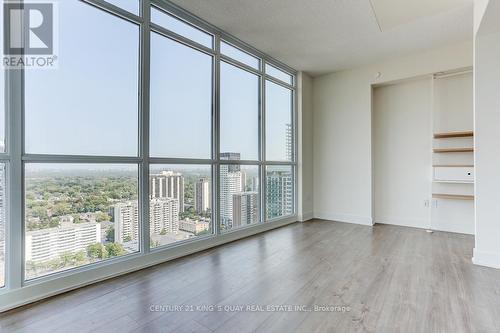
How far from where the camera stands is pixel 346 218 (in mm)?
5258

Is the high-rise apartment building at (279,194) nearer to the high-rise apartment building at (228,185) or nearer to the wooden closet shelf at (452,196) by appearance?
the high-rise apartment building at (228,185)

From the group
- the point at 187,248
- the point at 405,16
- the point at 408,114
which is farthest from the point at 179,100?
the point at 408,114

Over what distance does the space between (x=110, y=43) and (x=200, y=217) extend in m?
2.28

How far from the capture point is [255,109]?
4.53 meters

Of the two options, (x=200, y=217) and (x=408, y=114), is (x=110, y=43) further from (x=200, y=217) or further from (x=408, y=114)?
(x=408, y=114)

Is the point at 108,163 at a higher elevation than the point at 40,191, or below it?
higher

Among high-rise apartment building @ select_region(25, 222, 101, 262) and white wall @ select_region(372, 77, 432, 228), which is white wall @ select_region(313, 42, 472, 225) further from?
high-rise apartment building @ select_region(25, 222, 101, 262)

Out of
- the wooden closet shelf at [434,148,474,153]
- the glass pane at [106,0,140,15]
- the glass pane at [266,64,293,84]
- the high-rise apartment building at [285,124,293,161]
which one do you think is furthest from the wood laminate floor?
the glass pane at [266,64,293,84]

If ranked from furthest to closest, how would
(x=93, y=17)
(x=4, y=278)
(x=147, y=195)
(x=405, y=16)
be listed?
(x=405, y=16), (x=147, y=195), (x=93, y=17), (x=4, y=278)

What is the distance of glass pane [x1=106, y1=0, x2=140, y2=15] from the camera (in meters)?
2.65

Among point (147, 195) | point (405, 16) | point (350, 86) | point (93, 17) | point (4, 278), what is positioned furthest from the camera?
point (350, 86)

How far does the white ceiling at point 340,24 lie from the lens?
307 centimetres

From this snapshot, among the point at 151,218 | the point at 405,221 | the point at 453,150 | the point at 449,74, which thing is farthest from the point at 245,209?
→ the point at 449,74

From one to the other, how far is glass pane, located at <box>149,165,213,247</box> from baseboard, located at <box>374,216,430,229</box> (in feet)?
11.4
